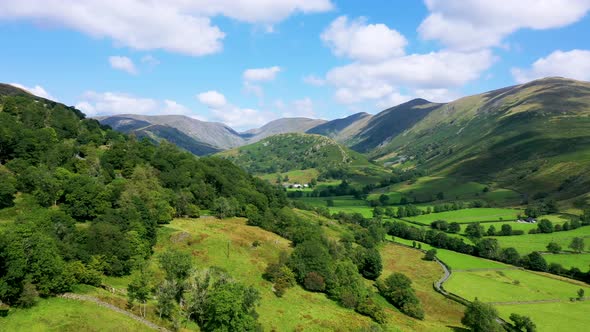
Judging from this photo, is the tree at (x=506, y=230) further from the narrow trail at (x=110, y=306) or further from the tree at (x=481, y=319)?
the narrow trail at (x=110, y=306)

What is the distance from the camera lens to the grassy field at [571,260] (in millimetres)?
119062

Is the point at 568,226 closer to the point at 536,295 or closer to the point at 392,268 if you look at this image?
the point at 536,295

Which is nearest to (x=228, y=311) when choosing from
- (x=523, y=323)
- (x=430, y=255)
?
(x=523, y=323)

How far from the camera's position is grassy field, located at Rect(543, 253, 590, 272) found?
11906 centimetres

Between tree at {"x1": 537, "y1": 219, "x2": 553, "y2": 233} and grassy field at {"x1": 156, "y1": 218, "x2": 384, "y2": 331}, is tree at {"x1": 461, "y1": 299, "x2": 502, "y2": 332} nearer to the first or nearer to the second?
grassy field at {"x1": 156, "y1": 218, "x2": 384, "y2": 331}

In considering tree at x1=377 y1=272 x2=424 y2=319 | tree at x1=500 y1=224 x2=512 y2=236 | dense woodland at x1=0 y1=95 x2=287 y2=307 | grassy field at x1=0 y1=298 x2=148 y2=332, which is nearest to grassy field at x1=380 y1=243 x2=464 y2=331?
tree at x1=377 y1=272 x2=424 y2=319

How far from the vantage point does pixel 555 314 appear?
3445 inches

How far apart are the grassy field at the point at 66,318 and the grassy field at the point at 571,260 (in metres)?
134

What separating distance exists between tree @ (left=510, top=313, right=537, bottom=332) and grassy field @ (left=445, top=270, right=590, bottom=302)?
16294 mm

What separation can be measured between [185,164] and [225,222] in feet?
128

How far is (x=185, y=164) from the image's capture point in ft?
434

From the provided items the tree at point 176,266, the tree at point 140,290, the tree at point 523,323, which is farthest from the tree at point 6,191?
the tree at point 523,323

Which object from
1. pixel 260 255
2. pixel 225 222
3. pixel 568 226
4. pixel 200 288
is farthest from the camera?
pixel 568 226

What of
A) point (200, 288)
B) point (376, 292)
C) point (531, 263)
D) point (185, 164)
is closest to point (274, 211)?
point (185, 164)
